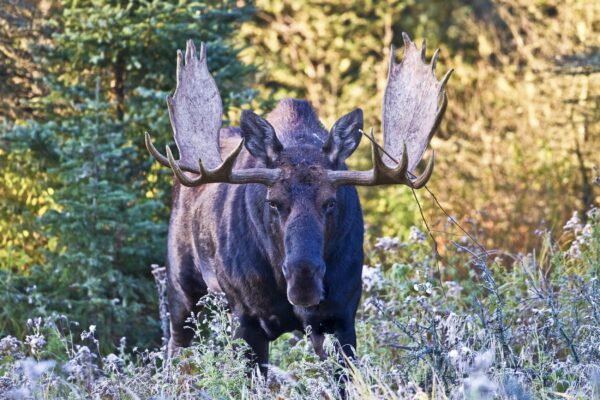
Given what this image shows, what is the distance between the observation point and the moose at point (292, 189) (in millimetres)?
5797

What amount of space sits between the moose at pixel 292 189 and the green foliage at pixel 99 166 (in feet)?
8.00

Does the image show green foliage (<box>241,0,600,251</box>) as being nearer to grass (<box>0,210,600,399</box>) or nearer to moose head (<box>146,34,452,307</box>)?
grass (<box>0,210,600,399</box>)

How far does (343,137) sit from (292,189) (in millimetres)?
521

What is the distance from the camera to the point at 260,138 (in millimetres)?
6164

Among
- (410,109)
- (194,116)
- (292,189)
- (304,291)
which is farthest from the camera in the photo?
(194,116)

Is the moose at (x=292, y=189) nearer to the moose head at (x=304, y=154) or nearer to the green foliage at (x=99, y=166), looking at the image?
the moose head at (x=304, y=154)

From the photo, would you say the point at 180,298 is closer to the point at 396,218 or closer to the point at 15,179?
the point at 15,179

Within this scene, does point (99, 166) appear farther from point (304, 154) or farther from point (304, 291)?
point (304, 291)

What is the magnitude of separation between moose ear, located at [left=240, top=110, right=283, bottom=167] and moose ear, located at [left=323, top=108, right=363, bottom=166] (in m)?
0.27

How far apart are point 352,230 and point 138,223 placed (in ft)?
10.7

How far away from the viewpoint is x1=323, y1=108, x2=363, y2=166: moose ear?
20.0ft

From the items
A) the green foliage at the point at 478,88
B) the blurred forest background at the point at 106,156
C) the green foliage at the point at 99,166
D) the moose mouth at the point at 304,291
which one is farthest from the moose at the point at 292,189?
the green foliage at the point at 478,88

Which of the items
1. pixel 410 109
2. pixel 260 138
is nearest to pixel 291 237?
pixel 260 138

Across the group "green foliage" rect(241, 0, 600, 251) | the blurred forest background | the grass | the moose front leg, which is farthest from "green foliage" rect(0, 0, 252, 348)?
the moose front leg
